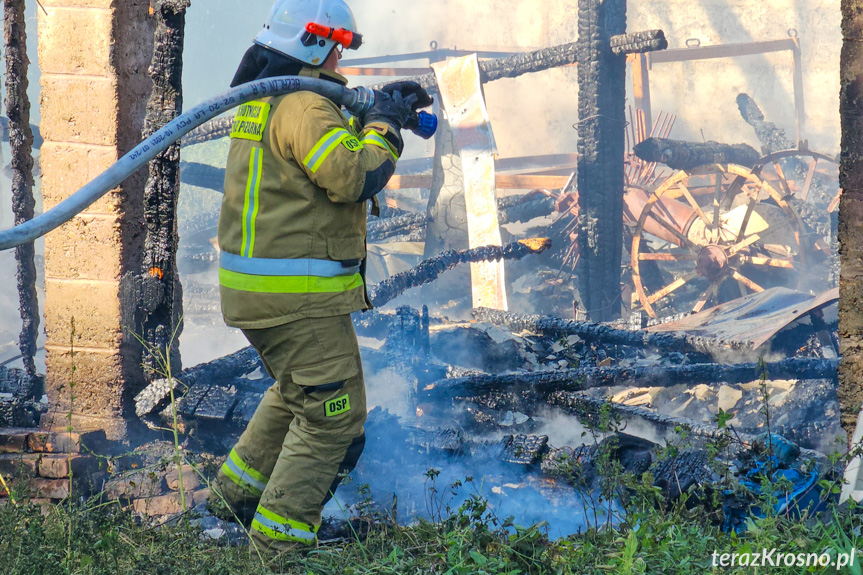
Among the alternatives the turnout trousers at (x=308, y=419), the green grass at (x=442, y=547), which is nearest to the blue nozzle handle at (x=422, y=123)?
the turnout trousers at (x=308, y=419)

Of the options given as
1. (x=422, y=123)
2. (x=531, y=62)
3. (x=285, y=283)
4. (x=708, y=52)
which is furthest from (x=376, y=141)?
(x=708, y=52)

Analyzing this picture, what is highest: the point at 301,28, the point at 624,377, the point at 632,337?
the point at 301,28

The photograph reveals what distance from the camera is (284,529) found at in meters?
2.63

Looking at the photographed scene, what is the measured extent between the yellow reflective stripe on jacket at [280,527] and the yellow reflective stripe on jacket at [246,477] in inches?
13.4

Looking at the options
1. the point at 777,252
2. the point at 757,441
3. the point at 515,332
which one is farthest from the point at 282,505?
the point at 777,252

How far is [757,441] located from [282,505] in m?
2.00

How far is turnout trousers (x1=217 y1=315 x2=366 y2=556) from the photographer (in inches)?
105

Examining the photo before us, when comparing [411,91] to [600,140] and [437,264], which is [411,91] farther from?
[600,140]

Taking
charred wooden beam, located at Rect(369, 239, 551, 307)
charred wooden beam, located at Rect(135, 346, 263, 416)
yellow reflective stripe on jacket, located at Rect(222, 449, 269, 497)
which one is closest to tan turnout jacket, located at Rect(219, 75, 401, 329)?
yellow reflective stripe on jacket, located at Rect(222, 449, 269, 497)

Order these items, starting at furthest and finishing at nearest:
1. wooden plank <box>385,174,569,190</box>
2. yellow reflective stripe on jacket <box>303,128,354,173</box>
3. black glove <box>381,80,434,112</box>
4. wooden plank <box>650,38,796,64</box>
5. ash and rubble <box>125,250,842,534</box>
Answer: wooden plank <box>650,38,796,64</box> < wooden plank <box>385,174,569,190</box> < ash and rubble <box>125,250,842,534</box> < black glove <box>381,80,434,112</box> < yellow reflective stripe on jacket <box>303,128,354,173</box>

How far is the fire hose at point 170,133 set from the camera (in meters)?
2.41

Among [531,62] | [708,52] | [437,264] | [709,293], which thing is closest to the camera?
[437,264]

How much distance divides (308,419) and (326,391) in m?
0.13

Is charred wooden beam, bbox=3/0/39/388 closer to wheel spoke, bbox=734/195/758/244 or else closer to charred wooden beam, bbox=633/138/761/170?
charred wooden beam, bbox=633/138/761/170
